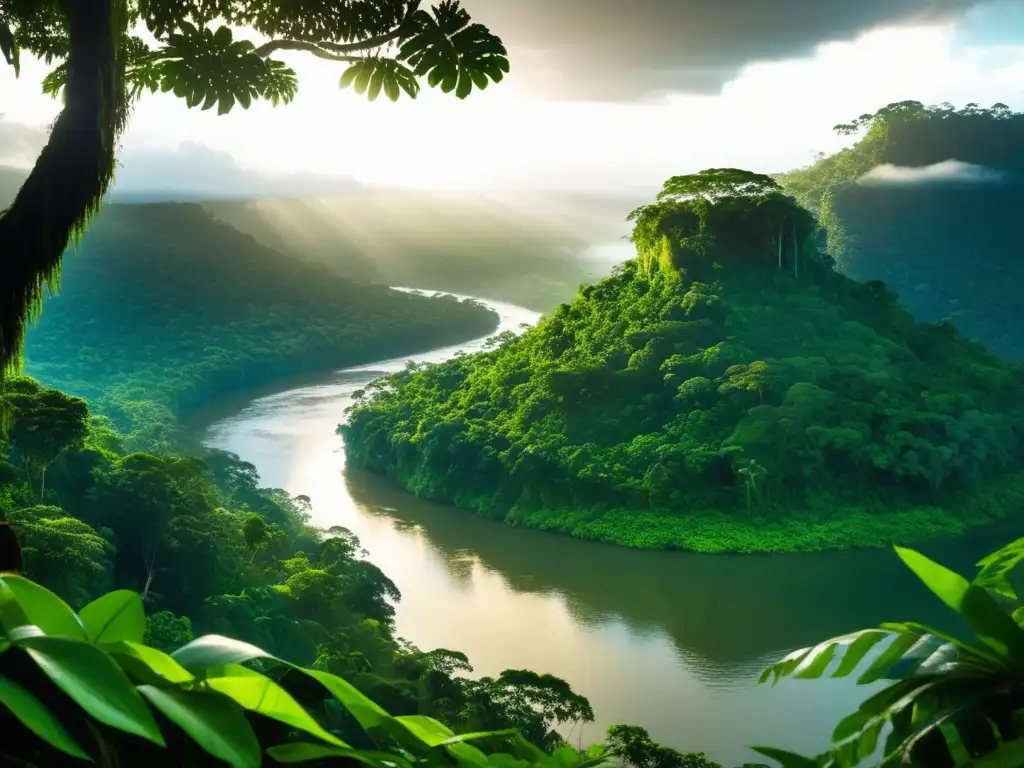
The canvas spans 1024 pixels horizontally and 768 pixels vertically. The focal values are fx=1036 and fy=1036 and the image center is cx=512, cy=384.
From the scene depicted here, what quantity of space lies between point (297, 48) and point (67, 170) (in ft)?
2.00

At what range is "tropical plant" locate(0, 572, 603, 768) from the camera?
1.31ft

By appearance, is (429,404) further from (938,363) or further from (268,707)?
(268,707)

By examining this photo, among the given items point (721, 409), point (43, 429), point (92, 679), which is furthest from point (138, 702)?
point (721, 409)

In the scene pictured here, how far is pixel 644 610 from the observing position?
1298 cm

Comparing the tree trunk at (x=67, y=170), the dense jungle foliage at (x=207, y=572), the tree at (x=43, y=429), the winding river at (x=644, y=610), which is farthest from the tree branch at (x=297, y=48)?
the tree at (x=43, y=429)

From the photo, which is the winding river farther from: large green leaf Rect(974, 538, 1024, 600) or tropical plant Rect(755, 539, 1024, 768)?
tropical plant Rect(755, 539, 1024, 768)

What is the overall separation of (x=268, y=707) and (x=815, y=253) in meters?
23.2

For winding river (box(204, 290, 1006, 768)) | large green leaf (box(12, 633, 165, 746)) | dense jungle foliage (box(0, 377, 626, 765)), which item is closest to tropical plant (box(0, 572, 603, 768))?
large green leaf (box(12, 633, 165, 746))

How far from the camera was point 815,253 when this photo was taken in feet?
73.5

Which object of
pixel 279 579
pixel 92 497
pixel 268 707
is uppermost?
pixel 268 707

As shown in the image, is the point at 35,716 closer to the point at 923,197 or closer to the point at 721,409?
the point at 721,409

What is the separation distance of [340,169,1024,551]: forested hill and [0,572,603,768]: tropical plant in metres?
15.3

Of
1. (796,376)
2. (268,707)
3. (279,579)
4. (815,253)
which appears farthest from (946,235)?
(268,707)

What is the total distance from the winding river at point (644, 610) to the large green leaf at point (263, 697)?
29.4ft
